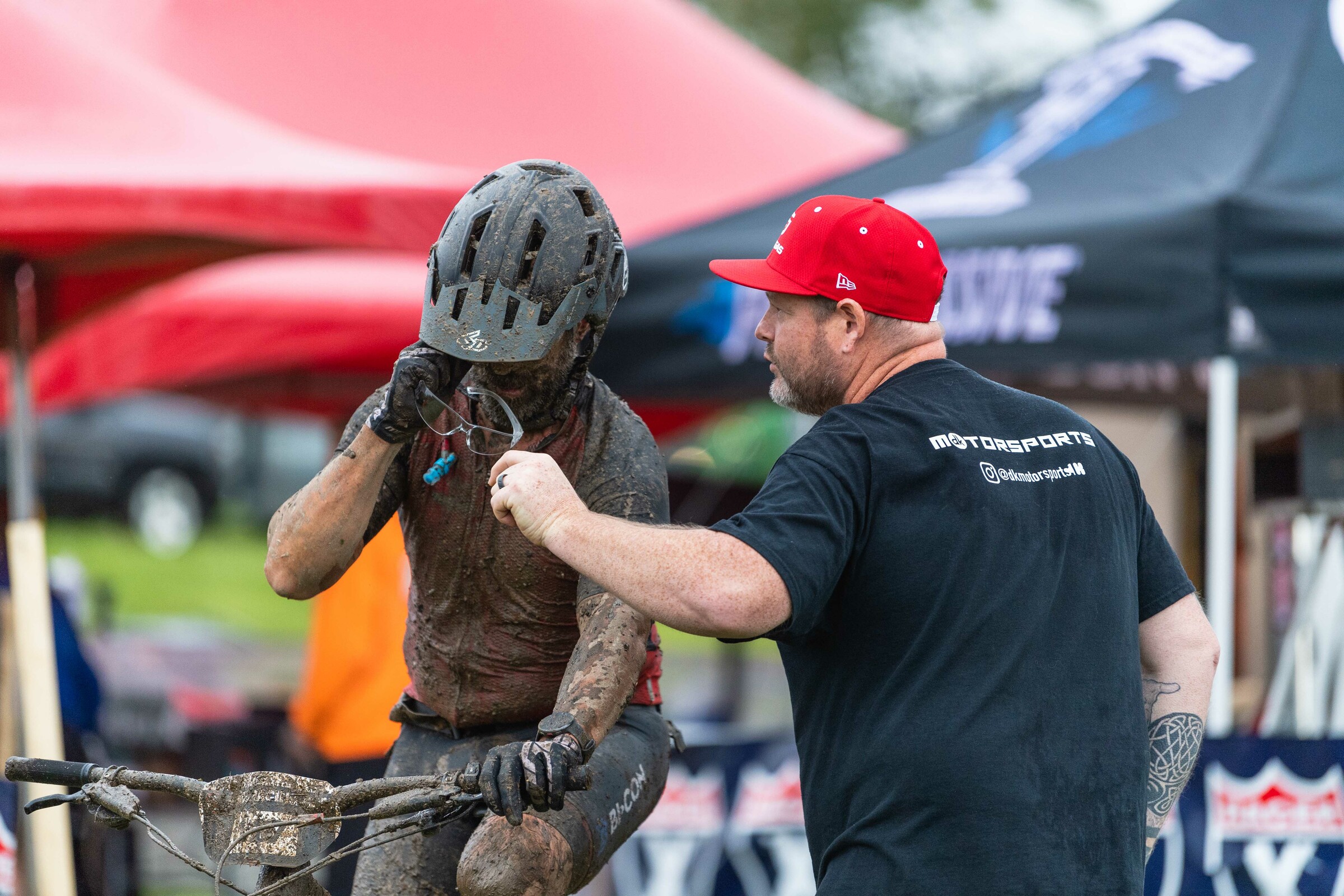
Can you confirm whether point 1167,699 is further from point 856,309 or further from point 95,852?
point 95,852

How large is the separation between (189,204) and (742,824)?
313 centimetres

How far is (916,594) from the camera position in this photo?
2477 millimetres

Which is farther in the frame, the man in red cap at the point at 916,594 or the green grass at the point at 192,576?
the green grass at the point at 192,576

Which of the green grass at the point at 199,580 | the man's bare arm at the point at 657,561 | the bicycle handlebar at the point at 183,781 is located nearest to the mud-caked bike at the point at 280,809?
the bicycle handlebar at the point at 183,781

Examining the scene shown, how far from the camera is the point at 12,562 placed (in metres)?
5.23

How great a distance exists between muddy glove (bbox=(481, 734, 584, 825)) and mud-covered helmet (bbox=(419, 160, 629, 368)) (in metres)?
0.74

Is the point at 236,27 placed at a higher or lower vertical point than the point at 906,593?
higher

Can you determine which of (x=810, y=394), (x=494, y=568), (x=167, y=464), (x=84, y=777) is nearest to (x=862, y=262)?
(x=810, y=394)

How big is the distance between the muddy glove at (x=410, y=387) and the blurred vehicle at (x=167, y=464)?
16.7m

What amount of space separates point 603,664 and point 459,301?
2.39ft

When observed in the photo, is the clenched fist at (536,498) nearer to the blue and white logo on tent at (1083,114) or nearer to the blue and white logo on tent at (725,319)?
the blue and white logo on tent at (725,319)

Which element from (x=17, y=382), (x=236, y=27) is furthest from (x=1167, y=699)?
(x=236, y=27)

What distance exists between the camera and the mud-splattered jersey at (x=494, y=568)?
3.01 meters

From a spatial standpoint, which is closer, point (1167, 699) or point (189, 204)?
point (1167, 699)
